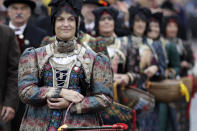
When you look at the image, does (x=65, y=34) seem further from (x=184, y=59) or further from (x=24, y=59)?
(x=184, y=59)

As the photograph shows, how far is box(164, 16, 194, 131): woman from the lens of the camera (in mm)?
9993

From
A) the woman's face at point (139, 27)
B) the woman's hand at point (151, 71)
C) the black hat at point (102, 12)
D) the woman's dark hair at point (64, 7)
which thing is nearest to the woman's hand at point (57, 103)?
the woman's dark hair at point (64, 7)

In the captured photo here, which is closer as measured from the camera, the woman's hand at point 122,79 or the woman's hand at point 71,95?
the woman's hand at point 71,95

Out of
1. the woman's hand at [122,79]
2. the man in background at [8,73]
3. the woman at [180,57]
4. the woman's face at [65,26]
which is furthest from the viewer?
the woman at [180,57]

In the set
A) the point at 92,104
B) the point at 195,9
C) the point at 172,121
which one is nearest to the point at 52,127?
the point at 92,104

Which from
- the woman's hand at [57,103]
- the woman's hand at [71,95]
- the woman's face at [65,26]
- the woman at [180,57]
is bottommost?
the woman at [180,57]

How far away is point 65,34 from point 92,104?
0.70 meters

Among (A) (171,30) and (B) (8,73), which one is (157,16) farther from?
(B) (8,73)

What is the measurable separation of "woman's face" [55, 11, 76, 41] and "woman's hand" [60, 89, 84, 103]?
514mm

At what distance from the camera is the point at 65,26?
210 inches

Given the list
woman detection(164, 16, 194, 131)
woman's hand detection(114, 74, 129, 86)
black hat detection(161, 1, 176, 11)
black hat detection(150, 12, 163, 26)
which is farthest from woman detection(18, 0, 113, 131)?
black hat detection(161, 1, 176, 11)

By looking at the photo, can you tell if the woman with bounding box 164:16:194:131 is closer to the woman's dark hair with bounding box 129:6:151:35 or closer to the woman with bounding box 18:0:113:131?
the woman's dark hair with bounding box 129:6:151:35

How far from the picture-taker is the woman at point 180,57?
393 inches

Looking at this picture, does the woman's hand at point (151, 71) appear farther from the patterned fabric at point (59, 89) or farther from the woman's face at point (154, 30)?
the patterned fabric at point (59, 89)
